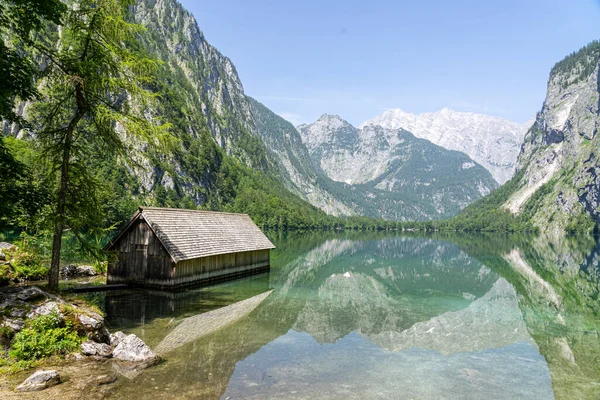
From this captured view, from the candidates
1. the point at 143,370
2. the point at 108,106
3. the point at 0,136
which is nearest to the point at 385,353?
the point at 143,370

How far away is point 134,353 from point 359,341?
10.0 meters

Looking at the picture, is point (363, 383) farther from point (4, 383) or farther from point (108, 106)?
point (108, 106)

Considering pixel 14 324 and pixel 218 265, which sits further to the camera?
pixel 218 265

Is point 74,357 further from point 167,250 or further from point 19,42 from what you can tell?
point 167,250

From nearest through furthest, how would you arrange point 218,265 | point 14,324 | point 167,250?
point 14,324 < point 167,250 < point 218,265

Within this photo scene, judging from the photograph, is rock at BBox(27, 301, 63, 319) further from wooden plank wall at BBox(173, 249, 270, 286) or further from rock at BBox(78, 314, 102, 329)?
wooden plank wall at BBox(173, 249, 270, 286)

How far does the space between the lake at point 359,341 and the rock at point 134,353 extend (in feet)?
1.71

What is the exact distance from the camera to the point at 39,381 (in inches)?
442

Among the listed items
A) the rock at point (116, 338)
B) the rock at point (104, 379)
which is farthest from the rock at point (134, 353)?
the rock at point (104, 379)

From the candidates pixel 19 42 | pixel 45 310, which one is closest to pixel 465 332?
pixel 45 310

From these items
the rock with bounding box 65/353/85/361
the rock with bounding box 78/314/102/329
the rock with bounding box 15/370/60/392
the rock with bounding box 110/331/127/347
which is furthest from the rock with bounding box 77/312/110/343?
the rock with bounding box 15/370/60/392

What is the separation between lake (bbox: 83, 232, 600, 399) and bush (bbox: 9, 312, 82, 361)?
10.1ft

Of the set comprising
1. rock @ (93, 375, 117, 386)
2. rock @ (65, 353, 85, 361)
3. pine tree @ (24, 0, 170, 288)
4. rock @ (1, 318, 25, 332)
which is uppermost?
pine tree @ (24, 0, 170, 288)

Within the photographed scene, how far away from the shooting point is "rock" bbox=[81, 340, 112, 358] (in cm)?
1408
